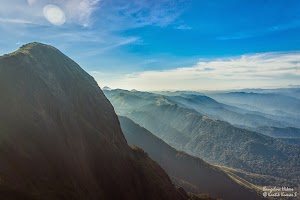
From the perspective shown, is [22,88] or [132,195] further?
[132,195]

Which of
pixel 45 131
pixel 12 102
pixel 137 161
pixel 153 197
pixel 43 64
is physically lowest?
pixel 153 197

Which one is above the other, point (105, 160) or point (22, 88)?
point (22, 88)

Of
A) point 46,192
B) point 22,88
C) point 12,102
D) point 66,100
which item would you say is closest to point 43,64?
point 66,100

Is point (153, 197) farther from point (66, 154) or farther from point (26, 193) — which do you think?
point (26, 193)

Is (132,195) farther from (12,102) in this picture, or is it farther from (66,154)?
(12,102)

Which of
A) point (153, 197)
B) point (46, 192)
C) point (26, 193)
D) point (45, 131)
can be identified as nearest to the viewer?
point (26, 193)

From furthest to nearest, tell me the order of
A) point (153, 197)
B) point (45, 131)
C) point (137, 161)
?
point (137, 161) → point (153, 197) → point (45, 131)
